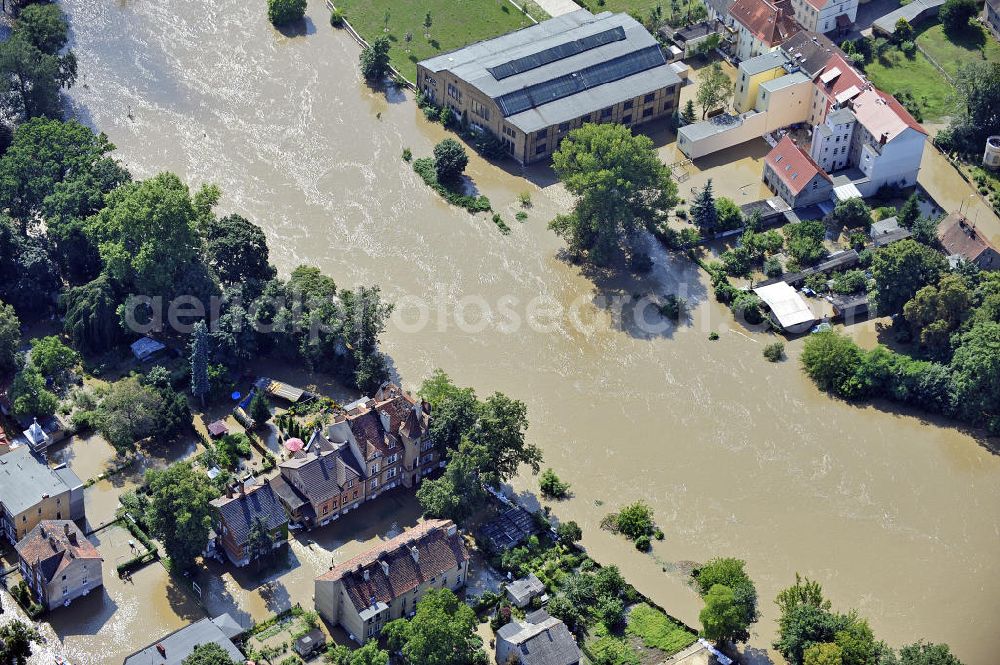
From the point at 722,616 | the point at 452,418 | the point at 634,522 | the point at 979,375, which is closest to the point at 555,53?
the point at 452,418

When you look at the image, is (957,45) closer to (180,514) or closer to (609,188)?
(609,188)

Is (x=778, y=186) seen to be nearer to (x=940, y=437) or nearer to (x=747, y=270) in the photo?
(x=747, y=270)

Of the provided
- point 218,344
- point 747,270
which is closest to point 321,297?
point 218,344

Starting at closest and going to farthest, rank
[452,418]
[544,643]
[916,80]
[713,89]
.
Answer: [544,643] → [452,418] → [713,89] → [916,80]

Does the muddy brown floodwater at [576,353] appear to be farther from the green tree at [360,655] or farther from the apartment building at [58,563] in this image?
the green tree at [360,655]

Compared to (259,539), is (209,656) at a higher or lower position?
higher

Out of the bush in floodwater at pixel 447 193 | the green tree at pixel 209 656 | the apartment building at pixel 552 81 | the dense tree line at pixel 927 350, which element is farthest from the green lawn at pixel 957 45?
the green tree at pixel 209 656
